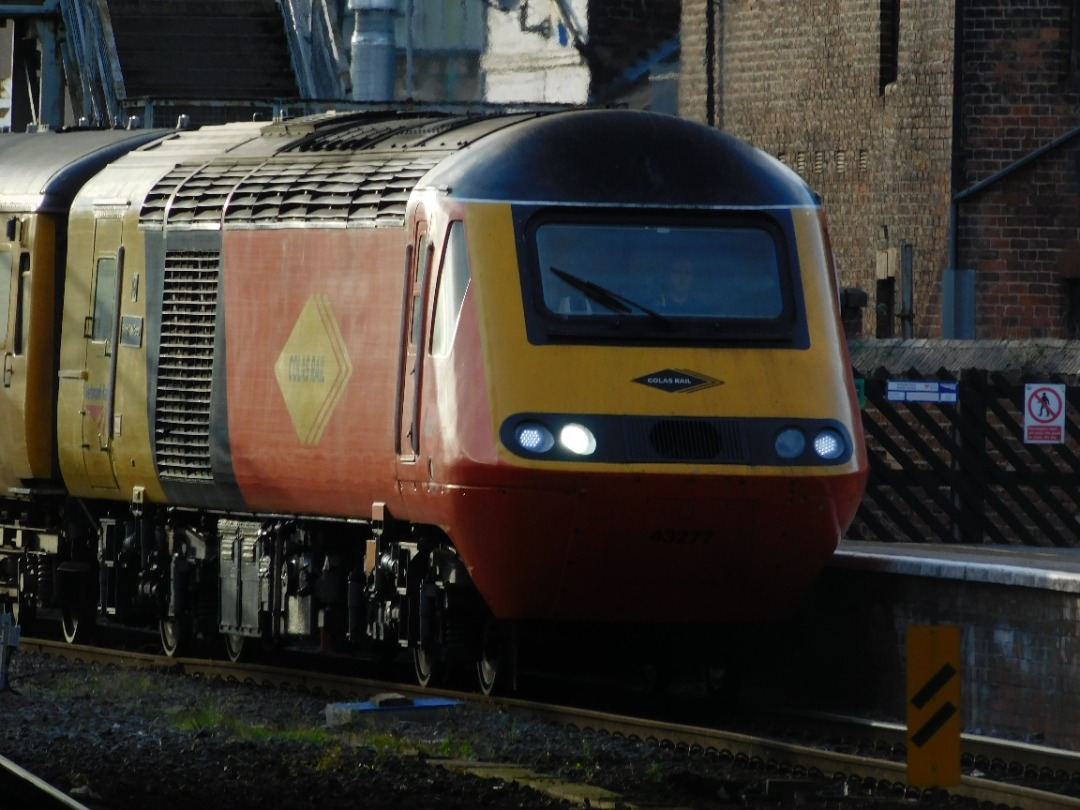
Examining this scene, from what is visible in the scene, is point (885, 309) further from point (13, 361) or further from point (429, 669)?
point (429, 669)

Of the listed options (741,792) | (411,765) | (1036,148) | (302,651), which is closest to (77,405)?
(302,651)

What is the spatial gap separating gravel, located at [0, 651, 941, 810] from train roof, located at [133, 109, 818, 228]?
8.08 feet

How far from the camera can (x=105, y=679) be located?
49.8 ft

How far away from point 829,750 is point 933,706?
2003 millimetres

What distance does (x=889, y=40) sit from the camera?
30.3m

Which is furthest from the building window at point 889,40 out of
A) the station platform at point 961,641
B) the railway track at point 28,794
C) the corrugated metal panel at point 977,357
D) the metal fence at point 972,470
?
the railway track at point 28,794

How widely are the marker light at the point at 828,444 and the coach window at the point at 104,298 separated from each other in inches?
195

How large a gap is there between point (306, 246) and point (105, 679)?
8.46 ft

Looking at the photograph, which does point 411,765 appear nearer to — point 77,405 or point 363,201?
point 363,201

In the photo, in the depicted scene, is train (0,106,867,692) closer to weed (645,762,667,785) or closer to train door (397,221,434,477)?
train door (397,221,434,477)

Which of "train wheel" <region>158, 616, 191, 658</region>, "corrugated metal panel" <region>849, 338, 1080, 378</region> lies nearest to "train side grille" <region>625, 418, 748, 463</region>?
"train wheel" <region>158, 616, 191, 658</region>

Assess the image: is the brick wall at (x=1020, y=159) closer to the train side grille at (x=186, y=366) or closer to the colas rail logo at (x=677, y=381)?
the train side grille at (x=186, y=366)

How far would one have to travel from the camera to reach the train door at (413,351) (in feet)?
44.4

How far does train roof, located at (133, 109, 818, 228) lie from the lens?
44.0 ft
